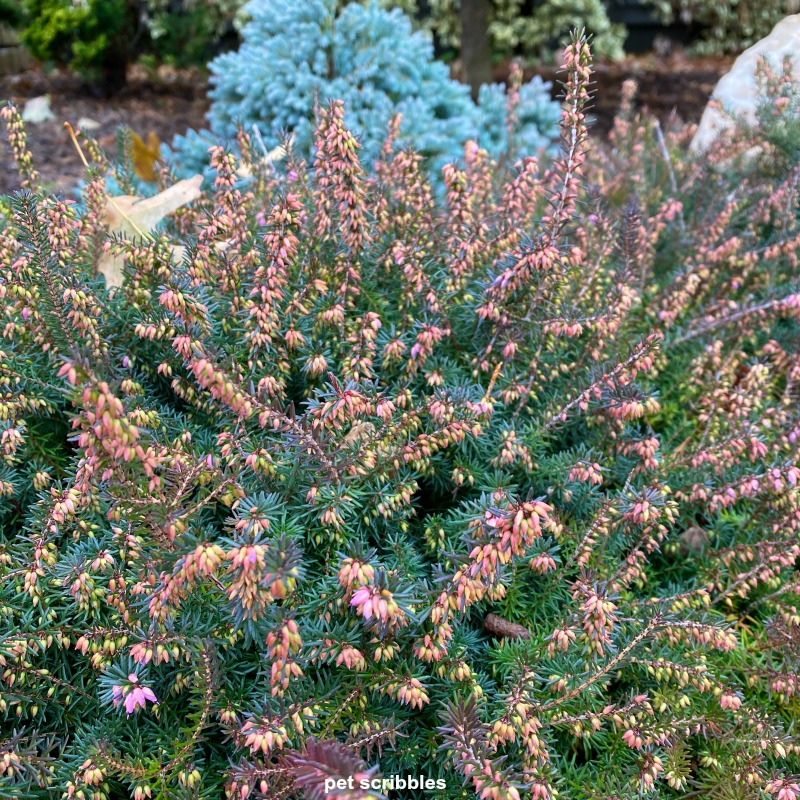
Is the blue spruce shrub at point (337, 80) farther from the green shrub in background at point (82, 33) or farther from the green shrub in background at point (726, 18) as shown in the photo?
the green shrub in background at point (726, 18)

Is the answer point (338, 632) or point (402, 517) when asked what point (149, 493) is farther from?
point (402, 517)

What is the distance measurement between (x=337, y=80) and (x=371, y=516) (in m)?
3.54

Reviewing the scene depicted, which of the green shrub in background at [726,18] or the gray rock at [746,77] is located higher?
the green shrub in background at [726,18]

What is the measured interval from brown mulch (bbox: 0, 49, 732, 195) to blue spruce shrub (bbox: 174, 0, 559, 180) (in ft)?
6.11

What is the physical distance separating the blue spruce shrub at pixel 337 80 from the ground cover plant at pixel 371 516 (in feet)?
7.21

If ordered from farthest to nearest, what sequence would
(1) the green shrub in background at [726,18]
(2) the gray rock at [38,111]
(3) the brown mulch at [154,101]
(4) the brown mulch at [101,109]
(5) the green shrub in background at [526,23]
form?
1. (1) the green shrub in background at [726,18]
2. (5) the green shrub in background at [526,23]
3. (2) the gray rock at [38,111]
4. (3) the brown mulch at [154,101]
5. (4) the brown mulch at [101,109]

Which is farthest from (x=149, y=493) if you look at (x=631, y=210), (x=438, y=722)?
(x=631, y=210)

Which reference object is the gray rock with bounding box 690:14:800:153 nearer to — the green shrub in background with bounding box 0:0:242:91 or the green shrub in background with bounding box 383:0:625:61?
the green shrub in background with bounding box 0:0:242:91

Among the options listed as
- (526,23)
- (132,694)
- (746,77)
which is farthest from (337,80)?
(526,23)

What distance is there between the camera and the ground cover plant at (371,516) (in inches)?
57.5

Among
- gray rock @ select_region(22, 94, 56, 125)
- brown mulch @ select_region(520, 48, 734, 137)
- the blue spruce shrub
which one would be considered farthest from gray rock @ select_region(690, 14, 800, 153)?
gray rock @ select_region(22, 94, 56, 125)

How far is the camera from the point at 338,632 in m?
1.57

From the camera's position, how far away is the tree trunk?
7.99 meters

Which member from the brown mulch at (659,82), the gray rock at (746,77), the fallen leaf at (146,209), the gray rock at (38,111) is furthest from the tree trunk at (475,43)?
the fallen leaf at (146,209)
